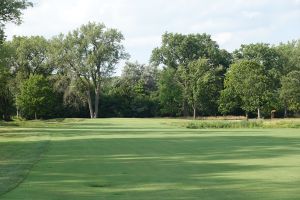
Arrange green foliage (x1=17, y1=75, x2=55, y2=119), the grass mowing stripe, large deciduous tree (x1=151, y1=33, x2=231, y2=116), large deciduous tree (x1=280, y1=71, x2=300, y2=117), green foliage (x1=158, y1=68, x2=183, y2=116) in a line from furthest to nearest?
large deciduous tree (x1=151, y1=33, x2=231, y2=116)
green foliage (x1=158, y1=68, x2=183, y2=116)
large deciduous tree (x1=280, y1=71, x2=300, y2=117)
green foliage (x1=17, y1=75, x2=55, y2=119)
the grass mowing stripe

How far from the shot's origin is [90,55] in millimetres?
88500

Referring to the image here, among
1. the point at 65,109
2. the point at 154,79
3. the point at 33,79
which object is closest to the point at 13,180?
the point at 33,79

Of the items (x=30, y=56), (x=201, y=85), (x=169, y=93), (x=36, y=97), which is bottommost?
(x=36, y=97)

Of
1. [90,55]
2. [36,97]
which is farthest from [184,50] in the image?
[36,97]

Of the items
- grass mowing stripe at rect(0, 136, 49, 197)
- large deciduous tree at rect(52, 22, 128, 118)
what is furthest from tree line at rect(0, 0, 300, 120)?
grass mowing stripe at rect(0, 136, 49, 197)

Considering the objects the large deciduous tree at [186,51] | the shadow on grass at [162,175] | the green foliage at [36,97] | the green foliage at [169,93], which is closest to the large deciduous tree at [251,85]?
the green foliage at [169,93]

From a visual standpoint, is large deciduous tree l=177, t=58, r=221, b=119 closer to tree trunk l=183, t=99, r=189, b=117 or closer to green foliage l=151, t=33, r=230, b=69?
tree trunk l=183, t=99, r=189, b=117

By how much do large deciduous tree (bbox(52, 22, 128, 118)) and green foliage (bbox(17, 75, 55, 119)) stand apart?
340 inches

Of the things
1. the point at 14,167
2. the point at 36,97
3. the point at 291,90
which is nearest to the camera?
the point at 14,167

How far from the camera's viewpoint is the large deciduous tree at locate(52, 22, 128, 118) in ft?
291

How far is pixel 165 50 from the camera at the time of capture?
99.9 m

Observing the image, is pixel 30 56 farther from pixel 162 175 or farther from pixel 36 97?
pixel 162 175

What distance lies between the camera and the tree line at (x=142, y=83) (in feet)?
257

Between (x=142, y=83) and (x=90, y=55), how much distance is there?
16911 mm
